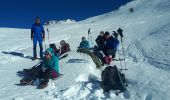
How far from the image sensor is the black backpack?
1199 cm

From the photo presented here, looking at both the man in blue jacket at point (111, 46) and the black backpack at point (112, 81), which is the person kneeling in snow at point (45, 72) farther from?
the man in blue jacket at point (111, 46)

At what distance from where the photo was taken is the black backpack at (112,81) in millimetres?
11989

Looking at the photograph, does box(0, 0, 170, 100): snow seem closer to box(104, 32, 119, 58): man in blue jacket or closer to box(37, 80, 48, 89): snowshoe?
box(37, 80, 48, 89): snowshoe

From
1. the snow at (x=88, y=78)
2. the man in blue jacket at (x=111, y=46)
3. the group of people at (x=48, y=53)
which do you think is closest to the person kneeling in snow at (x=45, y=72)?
the group of people at (x=48, y=53)

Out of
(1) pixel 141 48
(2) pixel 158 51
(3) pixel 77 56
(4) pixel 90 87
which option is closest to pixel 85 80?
(4) pixel 90 87

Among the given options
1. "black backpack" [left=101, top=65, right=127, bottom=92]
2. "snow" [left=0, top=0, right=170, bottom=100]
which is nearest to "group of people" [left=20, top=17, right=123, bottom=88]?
"snow" [left=0, top=0, right=170, bottom=100]

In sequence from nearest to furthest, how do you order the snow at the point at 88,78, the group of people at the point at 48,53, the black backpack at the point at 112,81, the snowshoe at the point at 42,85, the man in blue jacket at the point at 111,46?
the snow at the point at 88,78 → the black backpack at the point at 112,81 → the snowshoe at the point at 42,85 → the group of people at the point at 48,53 → the man in blue jacket at the point at 111,46

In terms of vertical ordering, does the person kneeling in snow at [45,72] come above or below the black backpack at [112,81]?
above

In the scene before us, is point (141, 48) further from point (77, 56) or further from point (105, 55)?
point (77, 56)

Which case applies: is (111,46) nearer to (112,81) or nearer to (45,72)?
(45,72)

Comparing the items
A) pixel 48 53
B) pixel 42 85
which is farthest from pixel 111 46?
pixel 42 85

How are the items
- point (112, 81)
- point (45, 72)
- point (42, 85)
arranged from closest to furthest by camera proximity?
point (112, 81), point (42, 85), point (45, 72)

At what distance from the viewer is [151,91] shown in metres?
11.4

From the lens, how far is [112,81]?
12.1m
